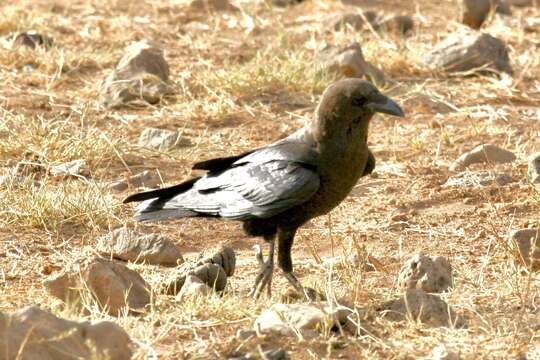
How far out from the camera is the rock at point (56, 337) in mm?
4188

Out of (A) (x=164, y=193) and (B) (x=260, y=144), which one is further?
(B) (x=260, y=144)

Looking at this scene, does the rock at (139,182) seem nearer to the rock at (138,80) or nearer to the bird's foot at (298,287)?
the rock at (138,80)

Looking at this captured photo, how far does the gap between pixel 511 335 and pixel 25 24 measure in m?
6.06

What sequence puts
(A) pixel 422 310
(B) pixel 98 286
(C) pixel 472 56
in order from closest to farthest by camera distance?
(A) pixel 422 310
(B) pixel 98 286
(C) pixel 472 56

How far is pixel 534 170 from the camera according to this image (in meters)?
6.76

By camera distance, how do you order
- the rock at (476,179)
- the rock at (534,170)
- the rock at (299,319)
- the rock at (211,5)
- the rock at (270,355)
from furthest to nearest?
the rock at (211,5) → the rock at (476,179) → the rock at (534,170) → the rock at (299,319) → the rock at (270,355)

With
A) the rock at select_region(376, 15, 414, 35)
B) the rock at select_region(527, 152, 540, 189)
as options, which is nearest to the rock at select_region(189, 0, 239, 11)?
the rock at select_region(376, 15, 414, 35)

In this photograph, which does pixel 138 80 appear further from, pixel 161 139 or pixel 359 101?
pixel 359 101

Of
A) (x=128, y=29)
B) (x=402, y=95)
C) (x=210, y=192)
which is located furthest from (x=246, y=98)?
(x=210, y=192)

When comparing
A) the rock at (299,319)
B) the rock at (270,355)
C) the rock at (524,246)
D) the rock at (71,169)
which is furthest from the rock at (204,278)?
the rock at (71,169)

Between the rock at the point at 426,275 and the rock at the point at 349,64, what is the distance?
133 inches

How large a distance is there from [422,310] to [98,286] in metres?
1.29

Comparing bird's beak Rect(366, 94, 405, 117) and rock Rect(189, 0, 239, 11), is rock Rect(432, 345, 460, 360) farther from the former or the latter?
rock Rect(189, 0, 239, 11)

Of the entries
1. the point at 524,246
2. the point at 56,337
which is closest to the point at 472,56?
the point at 524,246
